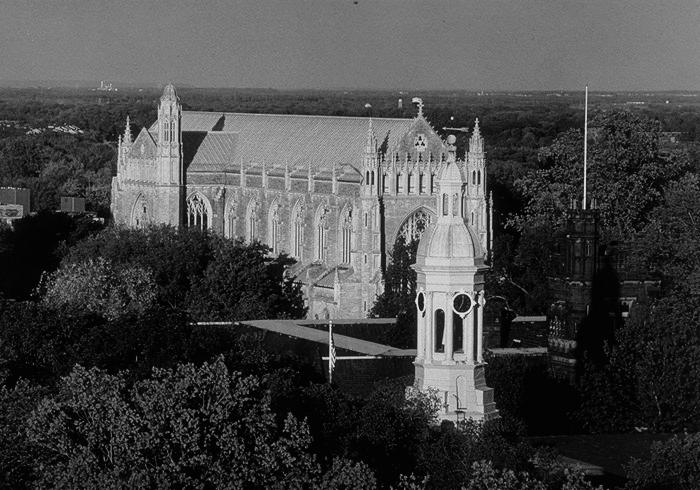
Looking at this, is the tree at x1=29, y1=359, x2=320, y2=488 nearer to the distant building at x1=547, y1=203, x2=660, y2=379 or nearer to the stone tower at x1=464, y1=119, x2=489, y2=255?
the distant building at x1=547, y1=203, x2=660, y2=379

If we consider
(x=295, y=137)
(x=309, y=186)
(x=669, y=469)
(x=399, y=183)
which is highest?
(x=295, y=137)

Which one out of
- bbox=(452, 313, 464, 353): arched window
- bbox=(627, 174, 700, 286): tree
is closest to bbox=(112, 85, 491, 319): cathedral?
bbox=(627, 174, 700, 286): tree

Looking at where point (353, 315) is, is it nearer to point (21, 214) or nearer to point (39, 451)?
point (21, 214)

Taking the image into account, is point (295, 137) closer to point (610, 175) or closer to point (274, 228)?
point (274, 228)

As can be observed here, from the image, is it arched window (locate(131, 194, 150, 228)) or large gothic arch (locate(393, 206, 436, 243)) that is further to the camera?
arched window (locate(131, 194, 150, 228))

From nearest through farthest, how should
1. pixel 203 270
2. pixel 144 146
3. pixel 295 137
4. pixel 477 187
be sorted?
pixel 203 270 < pixel 477 187 < pixel 295 137 < pixel 144 146

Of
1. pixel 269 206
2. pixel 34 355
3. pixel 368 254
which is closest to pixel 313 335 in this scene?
pixel 34 355

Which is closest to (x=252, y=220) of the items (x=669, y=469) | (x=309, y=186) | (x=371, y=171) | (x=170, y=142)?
(x=170, y=142)
